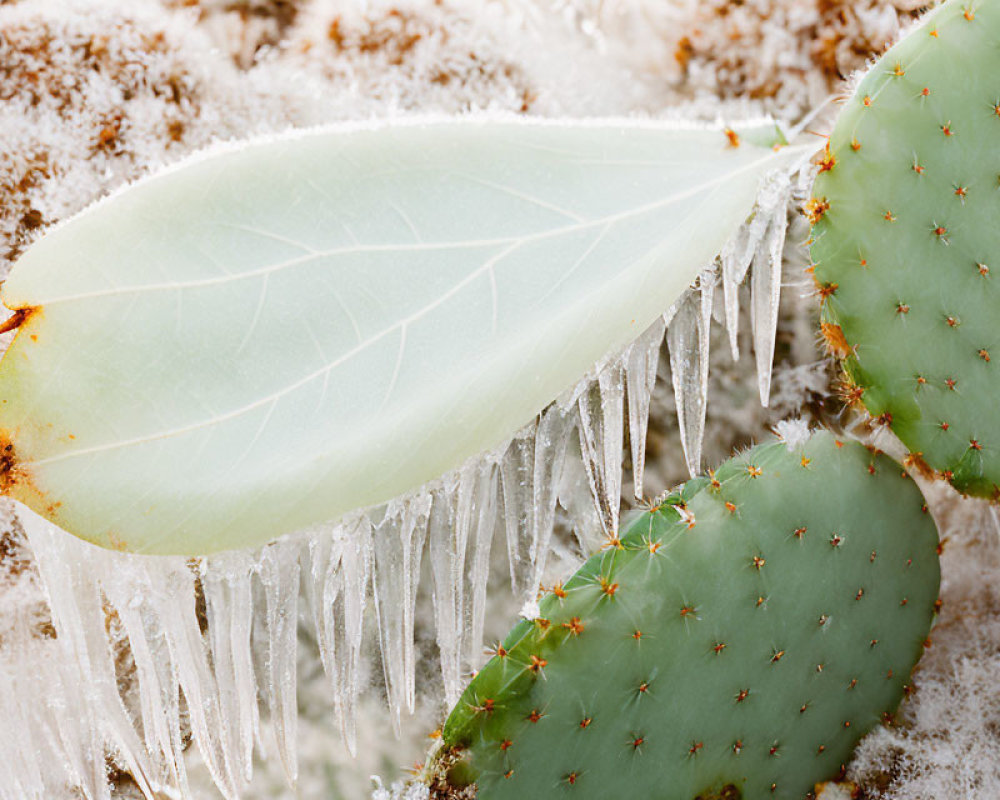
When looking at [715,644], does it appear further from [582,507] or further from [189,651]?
[189,651]

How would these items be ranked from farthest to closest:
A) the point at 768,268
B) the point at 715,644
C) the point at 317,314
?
the point at 768,268 < the point at 715,644 < the point at 317,314

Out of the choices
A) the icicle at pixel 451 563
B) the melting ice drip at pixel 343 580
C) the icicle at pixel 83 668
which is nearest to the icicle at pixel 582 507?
the melting ice drip at pixel 343 580

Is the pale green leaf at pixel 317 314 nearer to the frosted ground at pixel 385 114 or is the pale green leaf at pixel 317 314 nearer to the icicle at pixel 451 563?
the icicle at pixel 451 563

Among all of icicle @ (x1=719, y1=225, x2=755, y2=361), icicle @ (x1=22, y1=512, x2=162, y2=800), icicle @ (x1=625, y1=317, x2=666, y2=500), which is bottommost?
icicle @ (x1=22, y1=512, x2=162, y2=800)

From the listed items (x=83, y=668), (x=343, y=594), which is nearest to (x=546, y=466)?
(x=343, y=594)

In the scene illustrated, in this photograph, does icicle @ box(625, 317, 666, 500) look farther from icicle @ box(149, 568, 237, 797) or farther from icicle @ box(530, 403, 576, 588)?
icicle @ box(149, 568, 237, 797)

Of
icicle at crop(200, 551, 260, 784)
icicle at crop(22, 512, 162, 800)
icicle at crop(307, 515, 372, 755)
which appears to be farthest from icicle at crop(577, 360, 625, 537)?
icicle at crop(22, 512, 162, 800)
